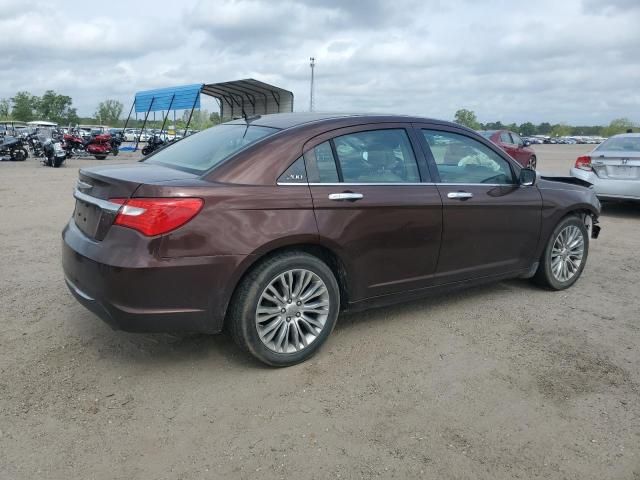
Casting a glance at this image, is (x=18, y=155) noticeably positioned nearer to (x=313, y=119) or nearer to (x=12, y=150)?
(x=12, y=150)

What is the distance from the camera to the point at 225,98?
28438mm

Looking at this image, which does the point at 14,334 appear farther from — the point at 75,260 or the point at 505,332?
the point at 505,332

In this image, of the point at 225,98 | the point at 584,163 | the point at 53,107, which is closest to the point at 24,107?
the point at 53,107

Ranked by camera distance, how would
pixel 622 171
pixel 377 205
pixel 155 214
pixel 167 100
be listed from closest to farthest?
pixel 155 214 → pixel 377 205 → pixel 622 171 → pixel 167 100

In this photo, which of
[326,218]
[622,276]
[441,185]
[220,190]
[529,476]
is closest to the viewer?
[529,476]

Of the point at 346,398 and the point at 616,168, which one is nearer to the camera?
the point at 346,398

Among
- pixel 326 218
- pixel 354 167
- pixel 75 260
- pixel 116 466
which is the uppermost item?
pixel 354 167

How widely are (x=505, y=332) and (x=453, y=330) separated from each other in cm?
39

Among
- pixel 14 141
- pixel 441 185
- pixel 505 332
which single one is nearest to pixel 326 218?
pixel 441 185

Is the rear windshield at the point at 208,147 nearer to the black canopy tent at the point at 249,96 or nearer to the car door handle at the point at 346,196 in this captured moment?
the car door handle at the point at 346,196

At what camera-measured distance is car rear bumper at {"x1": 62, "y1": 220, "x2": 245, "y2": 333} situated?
3031mm

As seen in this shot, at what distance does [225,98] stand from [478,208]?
2585cm

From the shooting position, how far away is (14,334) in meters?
3.93

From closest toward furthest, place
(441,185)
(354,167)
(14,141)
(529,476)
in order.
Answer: (529,476), (354,167), (441,185), (14,141)
